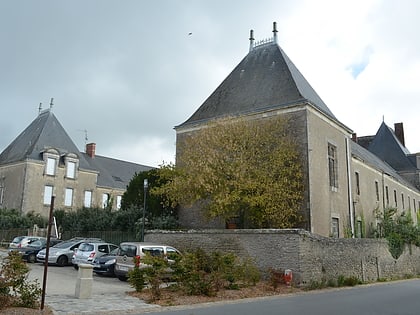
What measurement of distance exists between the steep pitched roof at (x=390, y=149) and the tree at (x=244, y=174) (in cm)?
3006

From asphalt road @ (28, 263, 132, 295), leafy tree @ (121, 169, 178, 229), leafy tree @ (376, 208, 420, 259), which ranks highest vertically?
leafy tree @ (121, 169, 178, 229)

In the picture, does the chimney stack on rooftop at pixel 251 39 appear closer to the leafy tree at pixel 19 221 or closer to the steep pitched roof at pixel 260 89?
the steep pitched roof at pixel 260 89

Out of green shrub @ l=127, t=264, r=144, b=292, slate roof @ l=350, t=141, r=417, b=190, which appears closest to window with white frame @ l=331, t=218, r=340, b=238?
slate roof @ l=350, t=141, r=417, b=190

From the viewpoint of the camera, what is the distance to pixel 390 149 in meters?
46.1

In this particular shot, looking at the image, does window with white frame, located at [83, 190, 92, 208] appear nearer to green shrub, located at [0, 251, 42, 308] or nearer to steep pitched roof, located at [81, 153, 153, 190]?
steep pitched roof, located at [81, 153, 153, 190]

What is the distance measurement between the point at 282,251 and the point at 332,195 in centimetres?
772

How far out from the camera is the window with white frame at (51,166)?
34.5m

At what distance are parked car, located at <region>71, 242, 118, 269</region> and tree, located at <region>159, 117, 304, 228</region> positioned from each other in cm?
351

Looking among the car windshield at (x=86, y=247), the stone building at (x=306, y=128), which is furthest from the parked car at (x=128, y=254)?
the stone building at (x=306, y=128)

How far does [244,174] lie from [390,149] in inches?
1332

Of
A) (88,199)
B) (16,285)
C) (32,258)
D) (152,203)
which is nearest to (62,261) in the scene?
(32,258)

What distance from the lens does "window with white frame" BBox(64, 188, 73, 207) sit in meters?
36.1

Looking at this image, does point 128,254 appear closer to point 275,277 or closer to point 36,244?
point 275,277

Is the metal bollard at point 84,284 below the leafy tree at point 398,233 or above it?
below
